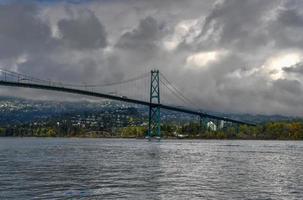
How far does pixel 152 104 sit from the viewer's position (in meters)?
135

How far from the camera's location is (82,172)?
3528 cm

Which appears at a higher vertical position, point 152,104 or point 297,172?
point 152,104

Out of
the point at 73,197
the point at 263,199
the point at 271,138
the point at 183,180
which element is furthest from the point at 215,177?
the point at 271,138

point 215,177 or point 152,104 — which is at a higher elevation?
point 152,104

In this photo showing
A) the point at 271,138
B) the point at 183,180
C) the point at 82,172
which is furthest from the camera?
the point at 271,138

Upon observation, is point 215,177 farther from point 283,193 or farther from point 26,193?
Result: point 26,193

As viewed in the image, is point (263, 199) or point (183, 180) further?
point (183, 180)

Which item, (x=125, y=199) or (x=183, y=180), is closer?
(x=125, y=199)

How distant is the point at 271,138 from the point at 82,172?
16896cm

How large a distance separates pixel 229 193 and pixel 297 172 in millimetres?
13669

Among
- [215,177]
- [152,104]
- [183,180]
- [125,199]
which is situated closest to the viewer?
[125,199]

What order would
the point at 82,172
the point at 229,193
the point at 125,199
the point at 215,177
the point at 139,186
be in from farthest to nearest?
the point at 82,172, the point at 215,177, the point at 139,186, the point at 229,193, the point at 125,199

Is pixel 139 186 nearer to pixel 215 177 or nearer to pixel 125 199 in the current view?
pixel 125 199

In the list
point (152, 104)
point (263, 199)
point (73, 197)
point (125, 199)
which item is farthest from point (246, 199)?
point (152, 104)
